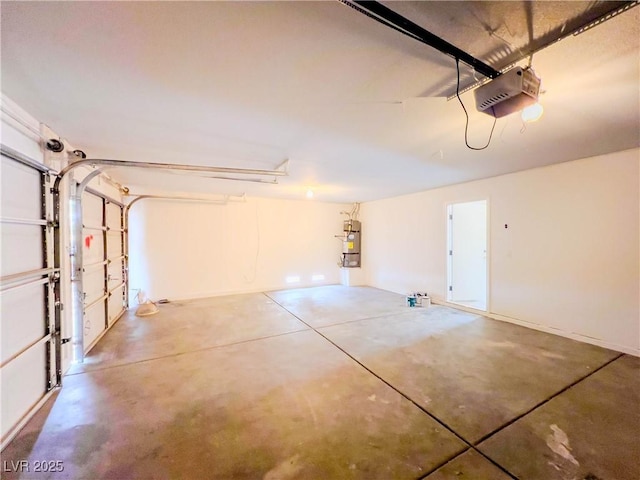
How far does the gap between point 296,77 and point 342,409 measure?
2446 millimetres

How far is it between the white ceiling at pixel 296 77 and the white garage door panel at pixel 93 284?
5.02ft

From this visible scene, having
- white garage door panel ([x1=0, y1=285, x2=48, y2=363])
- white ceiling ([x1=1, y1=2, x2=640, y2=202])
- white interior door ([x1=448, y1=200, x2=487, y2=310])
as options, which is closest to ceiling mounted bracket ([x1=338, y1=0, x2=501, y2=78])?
white ceiling ([x1=1, y1=2, x2=640, y2=202])

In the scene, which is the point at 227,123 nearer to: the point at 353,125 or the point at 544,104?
the point at 353,125

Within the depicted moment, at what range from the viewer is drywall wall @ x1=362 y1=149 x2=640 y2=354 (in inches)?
121

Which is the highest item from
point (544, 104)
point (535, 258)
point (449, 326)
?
point (544, 104)

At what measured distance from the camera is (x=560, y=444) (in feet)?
5.70

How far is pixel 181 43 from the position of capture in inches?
52.4

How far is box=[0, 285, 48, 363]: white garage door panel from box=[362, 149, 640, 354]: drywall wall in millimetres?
5750

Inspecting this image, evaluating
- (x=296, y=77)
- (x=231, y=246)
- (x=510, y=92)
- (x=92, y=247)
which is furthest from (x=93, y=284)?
(x=510, y=92)

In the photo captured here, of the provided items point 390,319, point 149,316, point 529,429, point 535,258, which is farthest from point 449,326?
point 149,316

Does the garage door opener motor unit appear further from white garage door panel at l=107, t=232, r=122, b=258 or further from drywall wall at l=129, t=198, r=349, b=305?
drywall wall at l=129, t=198, r=349, b=305

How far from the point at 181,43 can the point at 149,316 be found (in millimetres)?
4603

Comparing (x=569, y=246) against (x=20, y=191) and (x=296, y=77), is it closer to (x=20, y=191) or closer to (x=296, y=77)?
(x=296, y=77)

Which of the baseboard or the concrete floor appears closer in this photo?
the concrete floor
